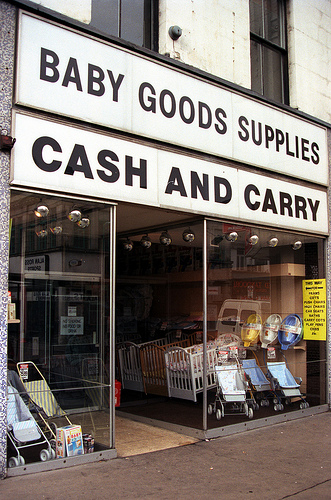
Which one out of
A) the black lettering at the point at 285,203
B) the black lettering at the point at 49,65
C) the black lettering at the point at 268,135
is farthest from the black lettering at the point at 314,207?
the black lettering at the point at 49,65

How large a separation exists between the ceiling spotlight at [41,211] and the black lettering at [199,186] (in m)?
2.16

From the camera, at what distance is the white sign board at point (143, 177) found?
557 cm

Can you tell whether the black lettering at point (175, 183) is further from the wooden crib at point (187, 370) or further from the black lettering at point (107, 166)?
the wooden crib at point (187, 370)

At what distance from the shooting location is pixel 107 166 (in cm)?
619

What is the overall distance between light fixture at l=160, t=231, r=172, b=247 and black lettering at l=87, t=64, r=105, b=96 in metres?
2.88

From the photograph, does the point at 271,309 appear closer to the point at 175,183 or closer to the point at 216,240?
the point at 216,240

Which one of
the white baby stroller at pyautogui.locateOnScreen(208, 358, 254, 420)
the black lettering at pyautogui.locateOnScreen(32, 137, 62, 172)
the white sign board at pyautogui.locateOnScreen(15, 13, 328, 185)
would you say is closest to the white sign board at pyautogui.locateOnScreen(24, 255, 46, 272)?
the black lettering at pyautogui.locateOnScreen(32, 137, 62, 172)

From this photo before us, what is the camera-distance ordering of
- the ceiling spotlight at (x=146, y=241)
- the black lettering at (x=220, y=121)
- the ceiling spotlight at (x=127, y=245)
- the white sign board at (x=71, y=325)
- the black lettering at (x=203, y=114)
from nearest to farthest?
1. the white sign board at (x=71, y=325)
2. the black lettering at (x=203, y=114)
3. the black lettering at (x=220, y=121)
4. the ceiling spotlight at (x=146, y=241)
5. the ceiling spotlight at (x=127, y=245)

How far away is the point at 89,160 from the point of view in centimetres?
602

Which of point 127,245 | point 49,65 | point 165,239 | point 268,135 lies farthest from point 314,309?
point 49,65

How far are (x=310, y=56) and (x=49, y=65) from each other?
5.99 meters

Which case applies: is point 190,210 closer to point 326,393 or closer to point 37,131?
point 37,131

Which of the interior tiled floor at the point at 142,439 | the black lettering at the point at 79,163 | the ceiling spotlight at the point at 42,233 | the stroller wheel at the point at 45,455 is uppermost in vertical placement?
the black lettering at the point at 79,163

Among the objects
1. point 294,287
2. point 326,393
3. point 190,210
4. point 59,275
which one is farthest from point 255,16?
point 326,393
